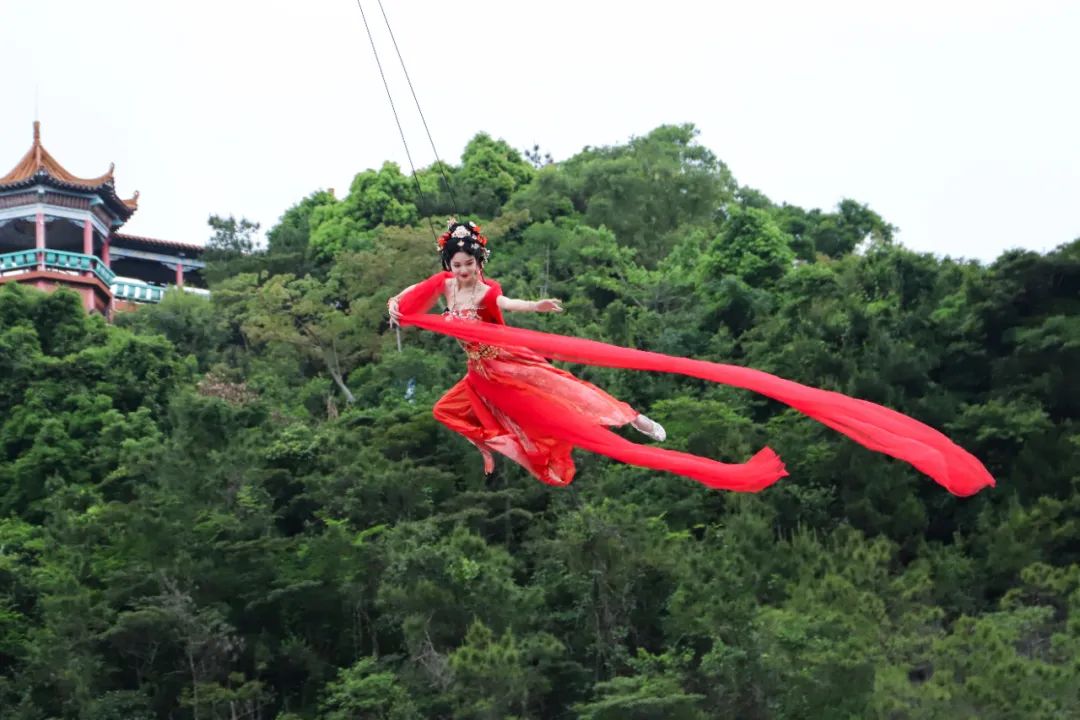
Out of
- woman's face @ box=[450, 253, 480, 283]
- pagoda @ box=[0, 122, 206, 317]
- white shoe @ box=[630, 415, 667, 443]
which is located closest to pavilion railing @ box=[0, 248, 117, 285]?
pagoda @ box=[0, 122, 206, 317]

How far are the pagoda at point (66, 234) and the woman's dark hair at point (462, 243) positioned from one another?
17991 mm

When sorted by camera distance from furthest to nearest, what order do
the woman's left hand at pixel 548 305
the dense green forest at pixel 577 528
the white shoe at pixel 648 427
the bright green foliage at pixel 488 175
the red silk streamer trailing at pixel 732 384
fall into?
the bright green foliage at pixel 488 175
the dense green forest at pixel 577 528
the white shoe at pixel 648 427
the woman's left hand at pixel 548 305
the red silk streamer trailing at pixel 732 384

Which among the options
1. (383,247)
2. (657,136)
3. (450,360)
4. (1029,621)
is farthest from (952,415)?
(657,136)

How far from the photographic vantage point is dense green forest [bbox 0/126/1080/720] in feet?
50.3

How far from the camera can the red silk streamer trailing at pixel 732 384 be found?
722cm

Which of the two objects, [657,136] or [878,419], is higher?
[657,136]

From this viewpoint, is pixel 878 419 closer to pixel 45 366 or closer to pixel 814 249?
pixel 45 366

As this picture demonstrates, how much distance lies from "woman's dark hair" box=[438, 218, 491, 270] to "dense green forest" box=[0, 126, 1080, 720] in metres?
6.90

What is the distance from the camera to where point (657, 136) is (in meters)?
30.2

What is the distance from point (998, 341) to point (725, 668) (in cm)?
628

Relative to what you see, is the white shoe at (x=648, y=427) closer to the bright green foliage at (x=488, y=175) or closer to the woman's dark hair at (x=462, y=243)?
the woman's dark hair at (x=462, y=243)

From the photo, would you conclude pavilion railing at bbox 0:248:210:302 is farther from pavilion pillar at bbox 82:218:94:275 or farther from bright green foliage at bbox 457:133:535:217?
bright green foliage at bbox 457:133:535:217

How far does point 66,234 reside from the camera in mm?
27891

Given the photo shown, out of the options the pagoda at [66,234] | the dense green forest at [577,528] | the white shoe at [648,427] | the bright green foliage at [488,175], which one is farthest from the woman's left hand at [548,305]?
the bright green foliage at [488,175]
